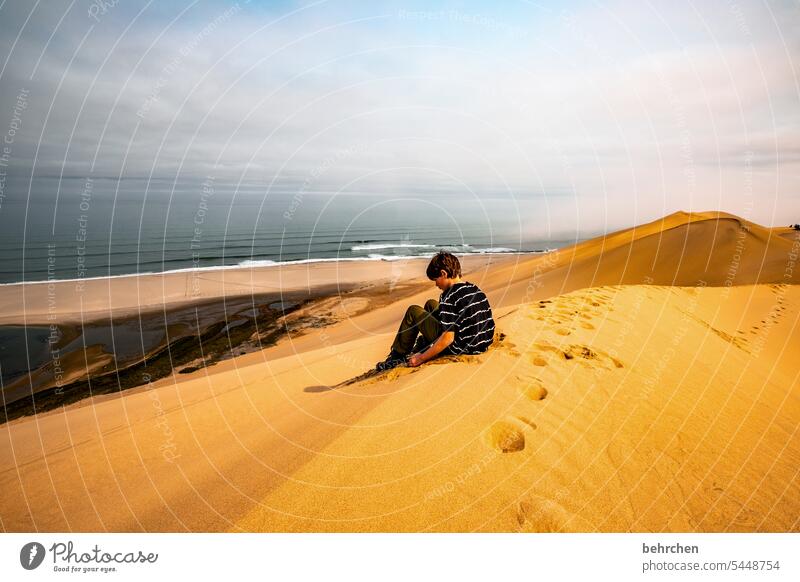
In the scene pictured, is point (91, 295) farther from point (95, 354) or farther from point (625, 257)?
point (625, 257)

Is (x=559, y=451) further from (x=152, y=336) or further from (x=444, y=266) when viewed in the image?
(x=152, y=336)

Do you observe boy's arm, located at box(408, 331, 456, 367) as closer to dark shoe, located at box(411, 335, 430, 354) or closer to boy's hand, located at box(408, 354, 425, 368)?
boy's hand, located at box(408, 354, 425, 368)

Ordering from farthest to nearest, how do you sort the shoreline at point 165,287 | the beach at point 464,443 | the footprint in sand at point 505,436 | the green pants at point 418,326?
the shoreline at point 165,287
the green pants at point 418,326
the footprint in sand at point 505,436
the beach at point 464,443

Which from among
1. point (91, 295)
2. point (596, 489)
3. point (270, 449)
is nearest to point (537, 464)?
point (596, 489)

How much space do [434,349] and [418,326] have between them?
1.75 feet

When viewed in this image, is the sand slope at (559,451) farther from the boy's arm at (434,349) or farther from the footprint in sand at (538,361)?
the boy's arm at (434,349)

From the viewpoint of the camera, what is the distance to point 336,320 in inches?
599

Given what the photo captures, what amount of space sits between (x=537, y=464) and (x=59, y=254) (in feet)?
123

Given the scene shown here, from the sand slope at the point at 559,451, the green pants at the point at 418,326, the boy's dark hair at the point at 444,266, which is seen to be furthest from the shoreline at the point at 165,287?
the sand slope at the point at 559,451

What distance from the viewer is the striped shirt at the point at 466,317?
552 cm

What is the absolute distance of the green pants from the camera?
5906 mm

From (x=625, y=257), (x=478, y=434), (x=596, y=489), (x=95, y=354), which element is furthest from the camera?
(x=625, y=257)

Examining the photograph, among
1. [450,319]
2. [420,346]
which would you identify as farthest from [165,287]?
[450,319]

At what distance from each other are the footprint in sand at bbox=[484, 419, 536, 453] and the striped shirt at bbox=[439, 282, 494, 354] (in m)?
1.63
